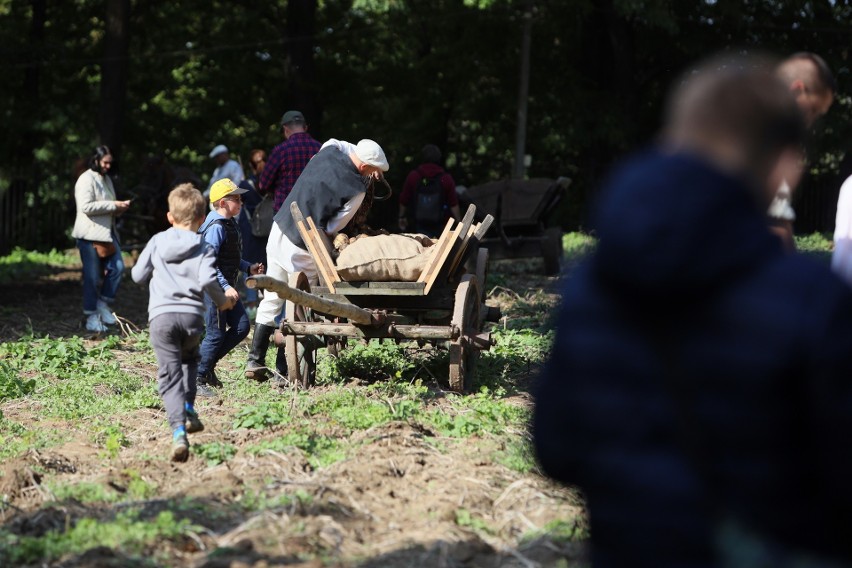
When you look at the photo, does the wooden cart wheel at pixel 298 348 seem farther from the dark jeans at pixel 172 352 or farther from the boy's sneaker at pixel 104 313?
the boy's sneaker at pixel 104 313

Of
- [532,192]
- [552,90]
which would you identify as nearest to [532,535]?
[532,192]

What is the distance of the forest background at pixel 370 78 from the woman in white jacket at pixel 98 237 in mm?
12841

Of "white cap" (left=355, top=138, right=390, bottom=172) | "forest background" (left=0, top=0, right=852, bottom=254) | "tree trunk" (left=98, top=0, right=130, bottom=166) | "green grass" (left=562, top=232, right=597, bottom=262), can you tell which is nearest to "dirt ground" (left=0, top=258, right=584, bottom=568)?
"white cap" (left=355, top=138, right=390, bottom=172)

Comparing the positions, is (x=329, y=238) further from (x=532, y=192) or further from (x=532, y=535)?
(x=532, y=192)

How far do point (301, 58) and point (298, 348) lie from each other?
17.6 meters

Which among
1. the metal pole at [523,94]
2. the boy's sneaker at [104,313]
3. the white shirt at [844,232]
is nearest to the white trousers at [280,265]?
the boy's sneaker at [104,313]

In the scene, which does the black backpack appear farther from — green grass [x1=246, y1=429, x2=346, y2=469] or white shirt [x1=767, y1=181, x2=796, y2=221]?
white shirt [x1=767, y1=181, x2=796, y2=221]

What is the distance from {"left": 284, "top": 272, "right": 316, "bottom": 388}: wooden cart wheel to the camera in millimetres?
8188

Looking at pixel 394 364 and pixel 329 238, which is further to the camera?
pixel 394 364

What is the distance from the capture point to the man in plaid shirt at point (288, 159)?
10.2 metres

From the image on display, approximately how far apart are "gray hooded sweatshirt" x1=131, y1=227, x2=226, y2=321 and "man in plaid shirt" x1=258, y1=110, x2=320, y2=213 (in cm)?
376

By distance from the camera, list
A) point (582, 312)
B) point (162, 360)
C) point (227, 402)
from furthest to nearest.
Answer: point (227, 402) < point (162, 360) < point (582, 312)

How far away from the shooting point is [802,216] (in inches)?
1120

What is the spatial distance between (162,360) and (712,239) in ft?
15.1
